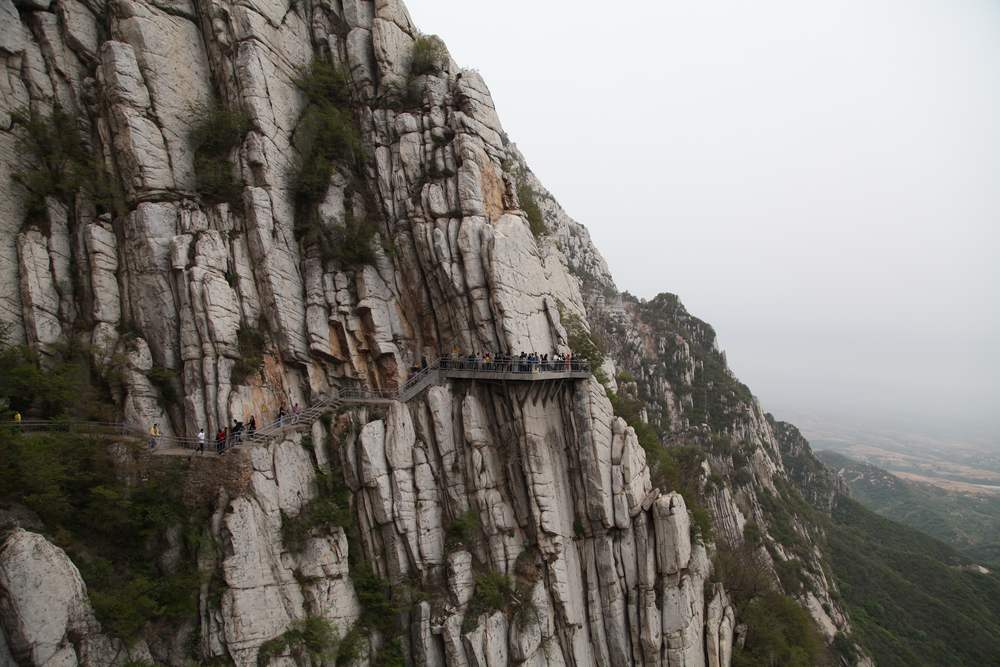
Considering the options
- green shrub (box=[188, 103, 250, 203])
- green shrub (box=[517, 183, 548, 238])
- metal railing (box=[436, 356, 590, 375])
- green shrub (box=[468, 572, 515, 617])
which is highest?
green shrub (box=[188, 103, 250, 203])

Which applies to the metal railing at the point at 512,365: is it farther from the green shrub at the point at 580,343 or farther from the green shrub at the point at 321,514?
the green shrub at the point at 321,514

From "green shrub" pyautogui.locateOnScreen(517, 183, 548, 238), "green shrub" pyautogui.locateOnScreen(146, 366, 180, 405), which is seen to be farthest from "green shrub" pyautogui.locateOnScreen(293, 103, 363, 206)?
"green shrub" pyautogui.locateOnScreen(146, 366, 180, 405)

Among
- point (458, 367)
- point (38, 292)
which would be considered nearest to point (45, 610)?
point (38, 292)

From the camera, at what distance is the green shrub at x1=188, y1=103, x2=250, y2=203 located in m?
24.8

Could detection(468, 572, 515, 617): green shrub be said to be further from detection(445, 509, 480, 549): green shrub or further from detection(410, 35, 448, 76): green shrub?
detection(410, 35, 448, 76): green shrub

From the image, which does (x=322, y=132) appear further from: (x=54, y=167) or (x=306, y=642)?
(x=306, y=642)

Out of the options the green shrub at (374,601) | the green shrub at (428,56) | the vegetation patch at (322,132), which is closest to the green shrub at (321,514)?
the green shrub at (374,601)

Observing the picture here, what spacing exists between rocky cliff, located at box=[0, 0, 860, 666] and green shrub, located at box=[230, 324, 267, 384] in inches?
5.7

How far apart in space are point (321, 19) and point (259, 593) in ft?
119

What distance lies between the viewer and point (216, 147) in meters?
25.5

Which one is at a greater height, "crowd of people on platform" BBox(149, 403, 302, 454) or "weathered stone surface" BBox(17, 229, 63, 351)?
"weathered stone surface" BBox(17, 229, 63, 351)

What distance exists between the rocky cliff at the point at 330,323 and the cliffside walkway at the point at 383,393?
0.75 metres

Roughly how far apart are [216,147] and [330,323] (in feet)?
41.1

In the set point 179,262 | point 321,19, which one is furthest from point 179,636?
point 321,19
